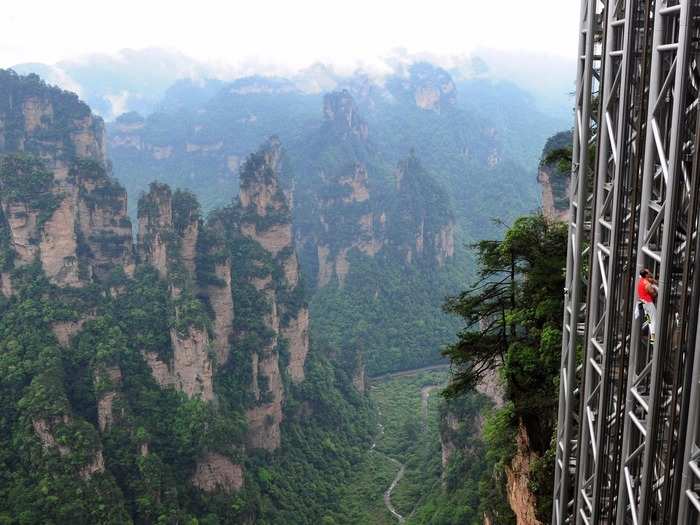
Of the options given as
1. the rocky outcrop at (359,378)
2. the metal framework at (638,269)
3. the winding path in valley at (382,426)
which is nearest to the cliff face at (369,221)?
the winding path in valley at (382,426)

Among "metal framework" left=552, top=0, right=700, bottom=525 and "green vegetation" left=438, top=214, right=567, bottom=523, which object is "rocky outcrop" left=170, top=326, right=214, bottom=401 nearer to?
"green vegetation" left=438, top=214, right=567, bottom=523

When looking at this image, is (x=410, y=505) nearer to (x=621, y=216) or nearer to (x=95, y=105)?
(x=621, y=216)

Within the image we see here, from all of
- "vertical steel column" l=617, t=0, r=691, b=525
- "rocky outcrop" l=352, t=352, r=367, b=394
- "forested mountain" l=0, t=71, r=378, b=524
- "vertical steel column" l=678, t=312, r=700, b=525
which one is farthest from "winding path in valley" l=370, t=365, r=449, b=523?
"vertical steel column" l=678, t=312, r=700, b=525

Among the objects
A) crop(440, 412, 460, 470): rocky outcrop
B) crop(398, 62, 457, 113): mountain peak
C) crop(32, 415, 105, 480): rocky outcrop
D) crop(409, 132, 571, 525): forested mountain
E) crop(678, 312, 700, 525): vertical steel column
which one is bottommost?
crop(440, 412, 460, 470): rocky outcrop

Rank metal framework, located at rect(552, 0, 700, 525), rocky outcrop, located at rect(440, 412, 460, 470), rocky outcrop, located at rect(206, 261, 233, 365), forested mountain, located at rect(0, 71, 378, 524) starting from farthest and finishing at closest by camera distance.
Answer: rocky outcrop, located at rect(206, 261, 233, 365) → rocky outcrop, located at rect(440, 412, 460, 470) → forested mountain, located at rect(0, 71, 378, 524) → metal framework, located at rect(552, 0, 700, 525)

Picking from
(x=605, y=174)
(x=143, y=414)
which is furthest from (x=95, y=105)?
(x=605, y=174)

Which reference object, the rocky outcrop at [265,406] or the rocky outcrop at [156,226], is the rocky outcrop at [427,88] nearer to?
the rocky outcrop at [265,406]
